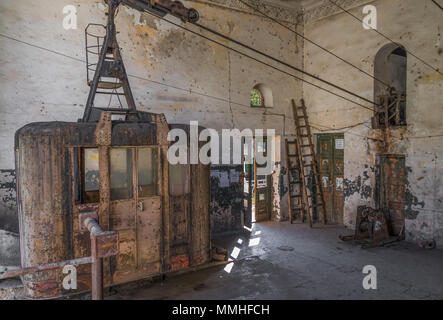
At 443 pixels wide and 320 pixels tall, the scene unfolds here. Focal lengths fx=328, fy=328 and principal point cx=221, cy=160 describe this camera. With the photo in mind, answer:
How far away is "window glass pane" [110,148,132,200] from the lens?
502cm

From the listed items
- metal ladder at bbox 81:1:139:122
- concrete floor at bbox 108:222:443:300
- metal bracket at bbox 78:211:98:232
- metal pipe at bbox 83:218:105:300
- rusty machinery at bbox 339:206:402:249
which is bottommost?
concrete floor at bbox 108:222:443:300

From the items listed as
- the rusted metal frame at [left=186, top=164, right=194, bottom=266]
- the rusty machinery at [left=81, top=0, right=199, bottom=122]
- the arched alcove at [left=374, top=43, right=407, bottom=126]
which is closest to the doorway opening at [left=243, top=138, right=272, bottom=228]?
the arched alcove at [left=374, top=43, right=407, bottom=126]

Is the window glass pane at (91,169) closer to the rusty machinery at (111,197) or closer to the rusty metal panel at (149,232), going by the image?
the rusty machinery at (111,197)

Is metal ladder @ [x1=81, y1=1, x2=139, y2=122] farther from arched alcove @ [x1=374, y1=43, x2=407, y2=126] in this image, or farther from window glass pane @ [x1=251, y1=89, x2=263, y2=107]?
arched alcove @ [x1=374, y1=43, x2=407, y2=126]

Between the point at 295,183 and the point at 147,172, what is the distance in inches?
218

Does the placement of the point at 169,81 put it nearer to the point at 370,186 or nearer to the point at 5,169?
the point at 5,169

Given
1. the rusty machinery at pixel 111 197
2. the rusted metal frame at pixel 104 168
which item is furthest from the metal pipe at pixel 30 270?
the rusted metal frame at pixel 104 168

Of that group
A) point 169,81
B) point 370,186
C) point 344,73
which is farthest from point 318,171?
point 169,81

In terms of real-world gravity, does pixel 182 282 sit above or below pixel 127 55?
below

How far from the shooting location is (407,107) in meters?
7.44

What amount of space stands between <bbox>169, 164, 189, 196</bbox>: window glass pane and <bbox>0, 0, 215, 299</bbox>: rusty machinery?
17 millimetres
